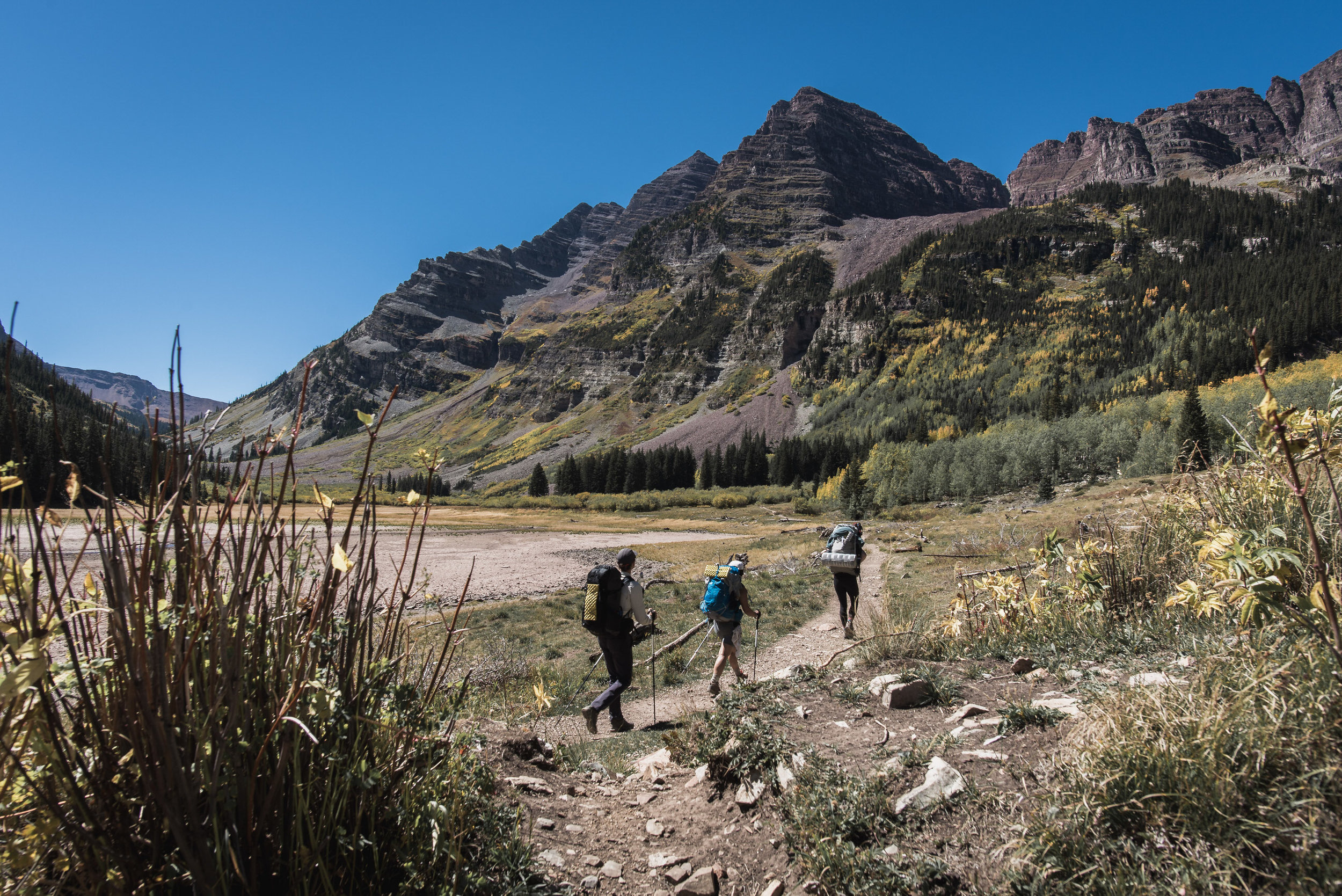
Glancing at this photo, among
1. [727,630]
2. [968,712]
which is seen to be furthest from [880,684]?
[727,630]

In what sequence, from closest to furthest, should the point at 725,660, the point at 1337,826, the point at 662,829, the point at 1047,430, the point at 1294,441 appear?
1. the point at 1337,826
2. the point at 1294,441
3. the point at 662,829
4. the point at 725,660
5. the point at 1047,430

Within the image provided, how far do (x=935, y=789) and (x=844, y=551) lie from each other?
7041 millimetres

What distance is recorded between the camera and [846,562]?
981 cm

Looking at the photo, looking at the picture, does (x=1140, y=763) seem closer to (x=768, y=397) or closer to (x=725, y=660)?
(x=725, y=660)

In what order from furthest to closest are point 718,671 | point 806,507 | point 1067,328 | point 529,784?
point 1067,328 → point 806,507 → point 718,671 → point 529,784

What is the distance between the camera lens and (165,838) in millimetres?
1976

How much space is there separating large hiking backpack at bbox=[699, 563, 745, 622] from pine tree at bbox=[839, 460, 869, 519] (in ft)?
156

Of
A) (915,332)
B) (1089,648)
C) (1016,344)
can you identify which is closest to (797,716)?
(1089,648)

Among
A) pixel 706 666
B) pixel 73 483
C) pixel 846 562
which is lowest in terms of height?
pixel 706 666

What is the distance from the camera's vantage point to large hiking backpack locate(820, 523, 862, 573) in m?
9.80

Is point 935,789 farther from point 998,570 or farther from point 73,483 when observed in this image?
point 998,570

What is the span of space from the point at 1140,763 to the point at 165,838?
3.43 metres

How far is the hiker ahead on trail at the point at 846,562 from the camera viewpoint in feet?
32.1

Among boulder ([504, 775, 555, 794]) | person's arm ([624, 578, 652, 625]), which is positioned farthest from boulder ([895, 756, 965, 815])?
person's arm ([624, 578, 652, 625])
